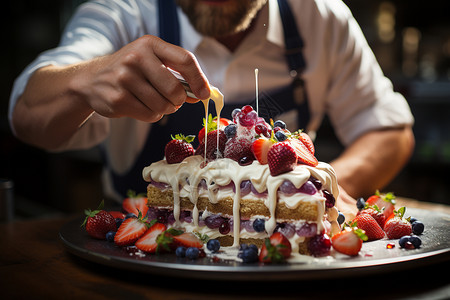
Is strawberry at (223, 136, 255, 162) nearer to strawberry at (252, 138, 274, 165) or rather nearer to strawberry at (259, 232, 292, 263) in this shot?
strawberry at (252, 138, 274, 165)

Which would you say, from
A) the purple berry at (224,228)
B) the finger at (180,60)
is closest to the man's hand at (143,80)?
the finger at (180,60)

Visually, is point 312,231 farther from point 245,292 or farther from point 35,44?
point 35,44

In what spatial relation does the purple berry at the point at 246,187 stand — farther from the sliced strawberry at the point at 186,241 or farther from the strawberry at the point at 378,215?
the strawberry at the point at 378,215

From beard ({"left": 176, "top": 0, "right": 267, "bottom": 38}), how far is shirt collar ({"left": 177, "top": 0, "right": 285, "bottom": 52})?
32 mm

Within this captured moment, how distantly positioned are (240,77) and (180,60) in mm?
995

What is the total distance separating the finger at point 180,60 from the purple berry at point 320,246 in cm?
51

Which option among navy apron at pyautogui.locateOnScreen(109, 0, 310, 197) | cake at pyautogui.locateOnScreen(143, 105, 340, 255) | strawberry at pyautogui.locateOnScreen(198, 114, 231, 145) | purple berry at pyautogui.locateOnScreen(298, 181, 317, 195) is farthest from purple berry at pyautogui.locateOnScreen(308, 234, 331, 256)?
navy apron at pyautogui.locateOnScreen(109, 0, 310, 197)

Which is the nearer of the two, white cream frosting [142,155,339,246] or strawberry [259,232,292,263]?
strawberry [259,232,292,263]

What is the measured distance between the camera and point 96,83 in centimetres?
134

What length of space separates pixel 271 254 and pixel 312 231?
0.68 feet

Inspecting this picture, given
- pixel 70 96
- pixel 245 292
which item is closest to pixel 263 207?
pixel 245 292

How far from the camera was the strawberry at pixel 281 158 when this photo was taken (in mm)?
1295

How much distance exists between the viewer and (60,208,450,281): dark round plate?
40.1 inches

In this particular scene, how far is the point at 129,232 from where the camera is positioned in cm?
133
